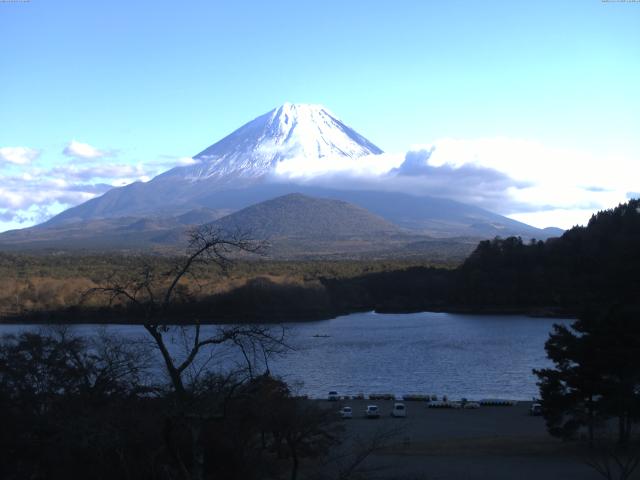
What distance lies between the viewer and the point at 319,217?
5231 inches

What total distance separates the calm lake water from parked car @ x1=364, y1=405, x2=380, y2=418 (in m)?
1.66

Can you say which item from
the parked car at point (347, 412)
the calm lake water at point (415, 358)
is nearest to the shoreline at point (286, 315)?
the calm lake water at point (415, 358)

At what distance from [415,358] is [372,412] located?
9.88m

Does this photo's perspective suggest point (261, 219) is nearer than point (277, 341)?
No

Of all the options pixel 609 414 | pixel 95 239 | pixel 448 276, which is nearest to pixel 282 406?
pixel 609 414

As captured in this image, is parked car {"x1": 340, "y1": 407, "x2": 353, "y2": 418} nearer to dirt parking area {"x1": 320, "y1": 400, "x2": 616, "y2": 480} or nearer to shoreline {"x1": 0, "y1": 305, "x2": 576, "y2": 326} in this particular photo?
dirt parking area {"x1": 320, "y1": 400, "x2": 616, "y2": 480}

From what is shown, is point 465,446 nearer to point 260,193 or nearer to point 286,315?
point 286,315

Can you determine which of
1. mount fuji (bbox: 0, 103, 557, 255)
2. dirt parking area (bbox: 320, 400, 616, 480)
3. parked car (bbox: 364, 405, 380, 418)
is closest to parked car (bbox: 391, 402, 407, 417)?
dirt parking area (bbox: 320, 400, 616, 480)

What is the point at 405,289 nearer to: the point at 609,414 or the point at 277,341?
the point at 609,414

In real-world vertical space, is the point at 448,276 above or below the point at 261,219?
below

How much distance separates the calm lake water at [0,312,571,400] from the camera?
22125 millimetres

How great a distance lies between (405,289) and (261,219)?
76.0 meters

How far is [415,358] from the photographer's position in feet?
89.7

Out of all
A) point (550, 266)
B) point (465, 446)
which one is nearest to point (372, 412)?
point (465, 446)
